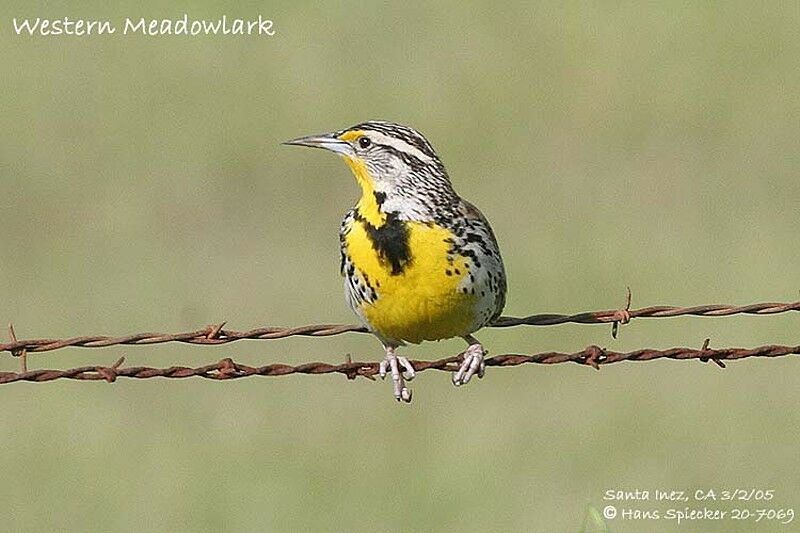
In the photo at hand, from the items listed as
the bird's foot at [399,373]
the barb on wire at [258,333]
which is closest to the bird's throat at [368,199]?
the bird's foot at [399,373]

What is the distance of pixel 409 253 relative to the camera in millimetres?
6414

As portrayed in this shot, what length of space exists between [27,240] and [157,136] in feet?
4.09

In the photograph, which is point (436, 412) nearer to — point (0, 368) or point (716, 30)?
point (0, 368)

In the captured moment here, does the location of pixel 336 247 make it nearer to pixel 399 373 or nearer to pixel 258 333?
pixel 399 373

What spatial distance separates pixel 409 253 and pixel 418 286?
0.34 feet

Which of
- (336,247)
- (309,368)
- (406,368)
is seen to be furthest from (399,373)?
(336,247)

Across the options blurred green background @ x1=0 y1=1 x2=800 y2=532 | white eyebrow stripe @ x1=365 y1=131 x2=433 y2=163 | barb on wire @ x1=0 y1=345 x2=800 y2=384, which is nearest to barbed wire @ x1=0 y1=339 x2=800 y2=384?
barb on wire @ x1=0 y1=345 x2=800 y2=384

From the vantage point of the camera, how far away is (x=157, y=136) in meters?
12.9

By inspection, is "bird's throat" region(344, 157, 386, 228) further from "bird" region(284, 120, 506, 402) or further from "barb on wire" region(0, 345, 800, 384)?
"barb on wire" region(0, 345, 800, 384)

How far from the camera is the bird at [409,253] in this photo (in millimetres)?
6395

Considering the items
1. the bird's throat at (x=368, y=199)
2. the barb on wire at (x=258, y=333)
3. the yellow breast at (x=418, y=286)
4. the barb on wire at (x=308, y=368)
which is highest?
the bird's throat at (x=368, y=199)

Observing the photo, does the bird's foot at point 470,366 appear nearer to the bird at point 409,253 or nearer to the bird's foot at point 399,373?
the bird at point 409,253

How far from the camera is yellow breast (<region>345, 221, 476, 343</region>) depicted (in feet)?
20.9

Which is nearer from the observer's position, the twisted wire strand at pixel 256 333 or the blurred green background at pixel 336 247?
the twisted wire strand at pixel 256 333
